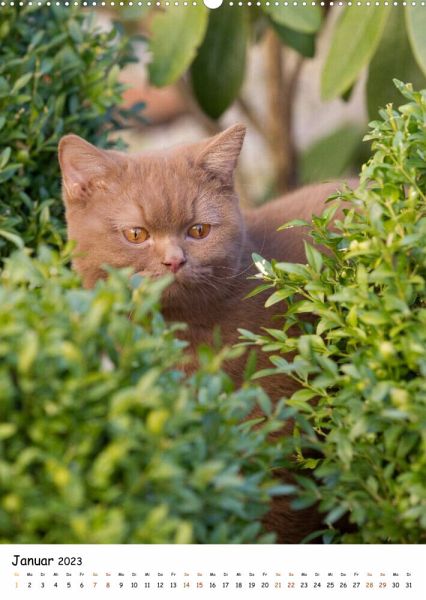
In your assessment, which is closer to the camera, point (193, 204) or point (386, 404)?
point (386, 404)

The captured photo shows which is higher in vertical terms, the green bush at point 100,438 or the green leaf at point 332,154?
the green bush at point 100,438

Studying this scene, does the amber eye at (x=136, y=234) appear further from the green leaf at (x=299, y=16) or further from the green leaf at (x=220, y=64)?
the green leaf at (x=220, y=64)

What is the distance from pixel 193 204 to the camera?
1719mm

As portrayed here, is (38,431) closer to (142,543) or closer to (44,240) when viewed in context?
(142,543)

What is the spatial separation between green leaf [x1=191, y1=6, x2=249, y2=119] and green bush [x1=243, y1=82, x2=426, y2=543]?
1.32m

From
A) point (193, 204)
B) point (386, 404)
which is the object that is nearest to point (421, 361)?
point (386, 404)

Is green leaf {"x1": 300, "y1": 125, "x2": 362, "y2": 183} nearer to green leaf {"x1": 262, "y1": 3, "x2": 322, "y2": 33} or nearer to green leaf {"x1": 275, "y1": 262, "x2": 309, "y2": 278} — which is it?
green leaf {"x1": 262, "y1": 3, "x2": 322, "y2": 33}

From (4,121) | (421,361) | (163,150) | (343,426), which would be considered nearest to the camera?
(421,361)

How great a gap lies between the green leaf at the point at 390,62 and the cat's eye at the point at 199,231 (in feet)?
3.53

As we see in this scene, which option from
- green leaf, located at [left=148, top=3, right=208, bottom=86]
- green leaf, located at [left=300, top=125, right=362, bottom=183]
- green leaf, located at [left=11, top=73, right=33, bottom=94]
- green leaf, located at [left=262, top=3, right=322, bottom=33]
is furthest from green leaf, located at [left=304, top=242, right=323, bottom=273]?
green leaf, located at [left=300, top=125, right=362, bottom=183]

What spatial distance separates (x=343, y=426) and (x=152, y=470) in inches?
17.0

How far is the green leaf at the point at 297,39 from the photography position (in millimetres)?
2498
